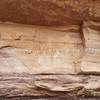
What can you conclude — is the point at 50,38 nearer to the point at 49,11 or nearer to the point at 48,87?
the point at 49,11

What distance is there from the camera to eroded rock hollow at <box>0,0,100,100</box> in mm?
1934

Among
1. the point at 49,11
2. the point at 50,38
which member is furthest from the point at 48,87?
the point at 49,11

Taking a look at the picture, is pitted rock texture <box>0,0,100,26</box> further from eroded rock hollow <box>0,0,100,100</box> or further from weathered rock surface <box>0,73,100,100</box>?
weathered rock surface <box>0,73,100,100</box>

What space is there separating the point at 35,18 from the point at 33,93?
24.5 inches

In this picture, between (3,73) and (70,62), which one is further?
(70,62)

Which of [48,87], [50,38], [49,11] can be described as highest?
[49,11]

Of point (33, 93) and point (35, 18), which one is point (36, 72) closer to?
point (33, 93)

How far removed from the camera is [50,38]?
2.05m

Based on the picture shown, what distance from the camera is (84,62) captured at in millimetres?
1987

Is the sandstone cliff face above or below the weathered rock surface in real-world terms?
above

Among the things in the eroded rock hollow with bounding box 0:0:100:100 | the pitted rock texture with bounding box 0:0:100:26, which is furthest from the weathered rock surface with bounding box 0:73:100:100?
the pitted rock texture with bounding box 0:0:100:26

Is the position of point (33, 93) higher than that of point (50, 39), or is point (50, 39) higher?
point (50, 39)

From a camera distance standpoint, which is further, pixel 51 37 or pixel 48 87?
pixel 51 37

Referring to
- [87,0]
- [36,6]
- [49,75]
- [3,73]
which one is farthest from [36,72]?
[87,0]
